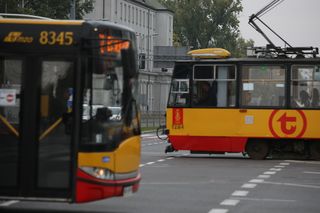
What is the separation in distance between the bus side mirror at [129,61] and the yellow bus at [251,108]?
15663 mm

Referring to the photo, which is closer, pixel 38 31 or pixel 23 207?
pixel 38 31

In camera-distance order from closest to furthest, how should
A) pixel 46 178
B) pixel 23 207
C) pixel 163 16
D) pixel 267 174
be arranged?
pixel 46 178 → pixel 23 207 → pixel 267 174 → pixel 163 16

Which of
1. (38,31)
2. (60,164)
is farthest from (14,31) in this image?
(60,164)

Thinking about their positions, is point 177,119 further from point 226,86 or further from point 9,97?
point 9,97

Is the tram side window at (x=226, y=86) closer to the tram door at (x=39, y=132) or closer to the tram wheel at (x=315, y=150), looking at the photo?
the tram wheel at (x=315, y=150)

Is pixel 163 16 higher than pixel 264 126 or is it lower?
higher

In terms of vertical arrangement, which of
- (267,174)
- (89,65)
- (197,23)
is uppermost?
(197,23)

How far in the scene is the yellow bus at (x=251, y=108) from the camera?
92.3 feet

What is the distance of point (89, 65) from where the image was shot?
40.8 feet

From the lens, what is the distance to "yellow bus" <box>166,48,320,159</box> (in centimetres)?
2814

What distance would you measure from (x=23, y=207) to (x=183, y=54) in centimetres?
7016

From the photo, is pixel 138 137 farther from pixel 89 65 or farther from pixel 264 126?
pixel 264 126

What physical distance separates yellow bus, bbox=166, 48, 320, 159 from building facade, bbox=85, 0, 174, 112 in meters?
87.4

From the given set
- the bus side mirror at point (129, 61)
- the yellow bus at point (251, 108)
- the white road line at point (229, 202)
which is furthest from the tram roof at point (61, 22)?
the yellow bus at point (251, 108)
